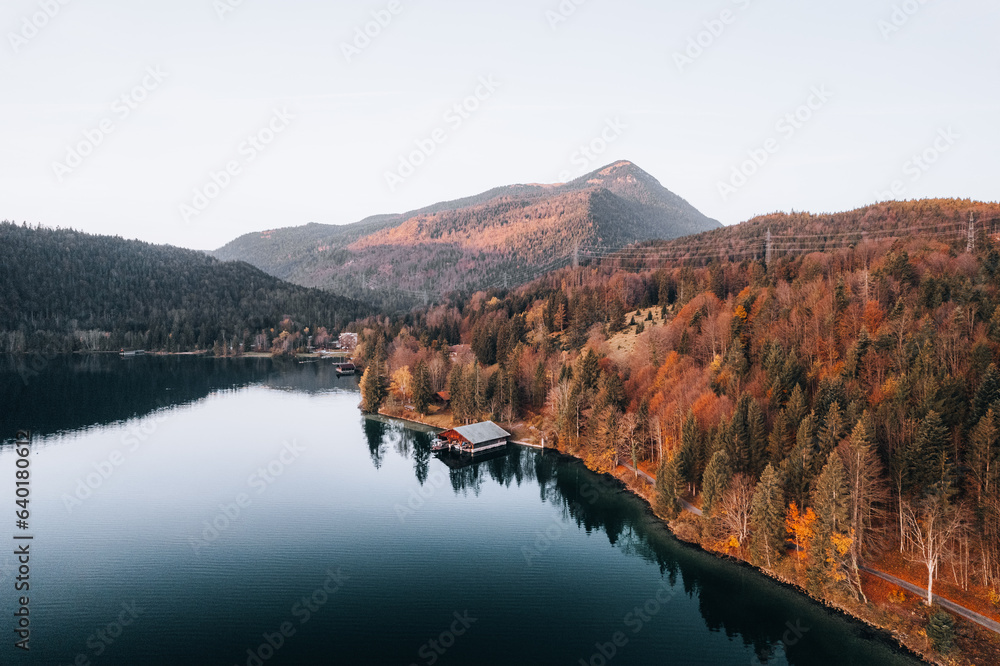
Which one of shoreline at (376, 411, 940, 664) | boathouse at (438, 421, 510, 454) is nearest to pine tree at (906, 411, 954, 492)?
shoreline at (376, 411, 940, 664)

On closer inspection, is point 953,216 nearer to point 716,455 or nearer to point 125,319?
point 716,455

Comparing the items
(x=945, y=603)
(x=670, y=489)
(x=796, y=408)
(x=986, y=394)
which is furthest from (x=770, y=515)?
(x=986, y=394)

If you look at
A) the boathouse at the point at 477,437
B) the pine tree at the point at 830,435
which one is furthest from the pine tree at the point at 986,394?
the boathouse at the point at 477,437

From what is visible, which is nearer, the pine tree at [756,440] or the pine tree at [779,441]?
the pine tree at [779,441]

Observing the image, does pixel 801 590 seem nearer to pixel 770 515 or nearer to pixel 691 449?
pixel 770 515

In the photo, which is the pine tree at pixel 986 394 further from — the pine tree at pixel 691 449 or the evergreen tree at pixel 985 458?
the pine tree at pixel 691 449
